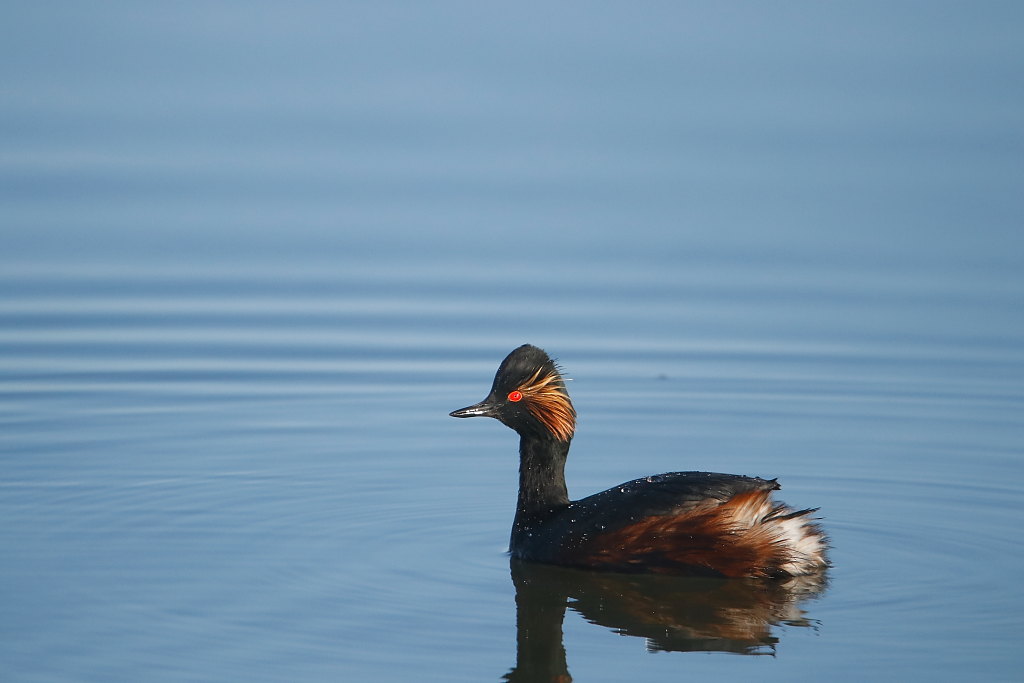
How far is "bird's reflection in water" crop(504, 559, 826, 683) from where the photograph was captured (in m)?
7.74

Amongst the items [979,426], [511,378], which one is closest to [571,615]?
[511,378]

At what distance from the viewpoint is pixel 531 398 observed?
9.63 m

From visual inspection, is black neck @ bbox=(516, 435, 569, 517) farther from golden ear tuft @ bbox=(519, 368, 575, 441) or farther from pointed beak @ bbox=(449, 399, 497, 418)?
pointed beak @ bbox=(449, 399, 497, 418)

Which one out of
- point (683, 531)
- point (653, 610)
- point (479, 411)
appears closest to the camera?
point (653, 610)

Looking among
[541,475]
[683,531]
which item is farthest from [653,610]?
[541,475]

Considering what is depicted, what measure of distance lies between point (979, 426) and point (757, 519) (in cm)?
340

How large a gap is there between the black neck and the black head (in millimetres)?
66

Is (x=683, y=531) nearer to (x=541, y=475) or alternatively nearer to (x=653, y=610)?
(x=653, y=610)

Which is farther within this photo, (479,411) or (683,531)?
(479,411)

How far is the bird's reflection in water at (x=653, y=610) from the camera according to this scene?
7742 mm

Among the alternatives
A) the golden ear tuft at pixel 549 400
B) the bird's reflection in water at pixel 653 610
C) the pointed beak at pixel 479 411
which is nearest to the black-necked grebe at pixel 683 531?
the bird's reflection in water at pixel 653 610

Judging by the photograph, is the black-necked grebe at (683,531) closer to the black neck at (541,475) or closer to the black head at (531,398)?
the black neck at (541,475)

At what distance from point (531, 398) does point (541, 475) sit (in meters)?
0.43

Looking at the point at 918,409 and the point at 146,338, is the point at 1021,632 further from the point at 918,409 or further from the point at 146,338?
the point at 146,338
